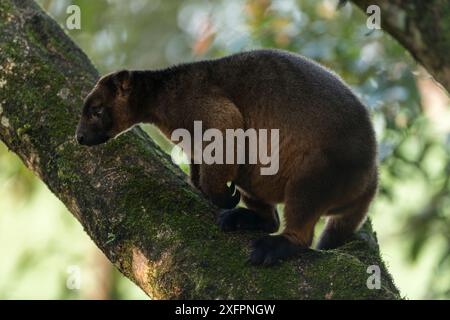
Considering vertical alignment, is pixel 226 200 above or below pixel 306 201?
below

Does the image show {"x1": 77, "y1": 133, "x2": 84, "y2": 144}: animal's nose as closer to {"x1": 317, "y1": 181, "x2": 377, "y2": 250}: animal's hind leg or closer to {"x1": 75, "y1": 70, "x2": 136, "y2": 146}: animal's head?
{"x1": 75, "y1": 70, "x2": 136, "y2": 146}: animal's head

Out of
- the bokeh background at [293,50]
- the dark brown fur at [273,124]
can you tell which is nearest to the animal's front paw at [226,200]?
the dark brown fur at [273,124]

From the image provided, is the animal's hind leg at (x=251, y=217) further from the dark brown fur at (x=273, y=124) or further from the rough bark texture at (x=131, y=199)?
the rough bark texture at (x=131, y=199)

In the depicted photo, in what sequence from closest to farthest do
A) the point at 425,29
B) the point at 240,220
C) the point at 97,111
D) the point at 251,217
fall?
1. the point at 425,29
2. the point at 240,220
3. the point at 251,217
4. the point at 97,111

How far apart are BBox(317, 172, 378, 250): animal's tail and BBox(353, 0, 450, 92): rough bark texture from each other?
78.7 inches

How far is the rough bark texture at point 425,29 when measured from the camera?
4.48 m

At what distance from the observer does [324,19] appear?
10.8 m

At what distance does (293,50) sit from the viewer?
32.0 ft

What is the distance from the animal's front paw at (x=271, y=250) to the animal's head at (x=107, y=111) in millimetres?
1816

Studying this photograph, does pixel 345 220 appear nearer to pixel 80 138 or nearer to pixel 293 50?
pixel 80 138

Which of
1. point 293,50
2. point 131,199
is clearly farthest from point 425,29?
point 293,50

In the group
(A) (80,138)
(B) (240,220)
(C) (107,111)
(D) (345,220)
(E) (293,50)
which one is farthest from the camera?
(E) (293,50)

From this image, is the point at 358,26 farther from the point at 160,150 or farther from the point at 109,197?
the point at 109,197

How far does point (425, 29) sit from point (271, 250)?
179cm
